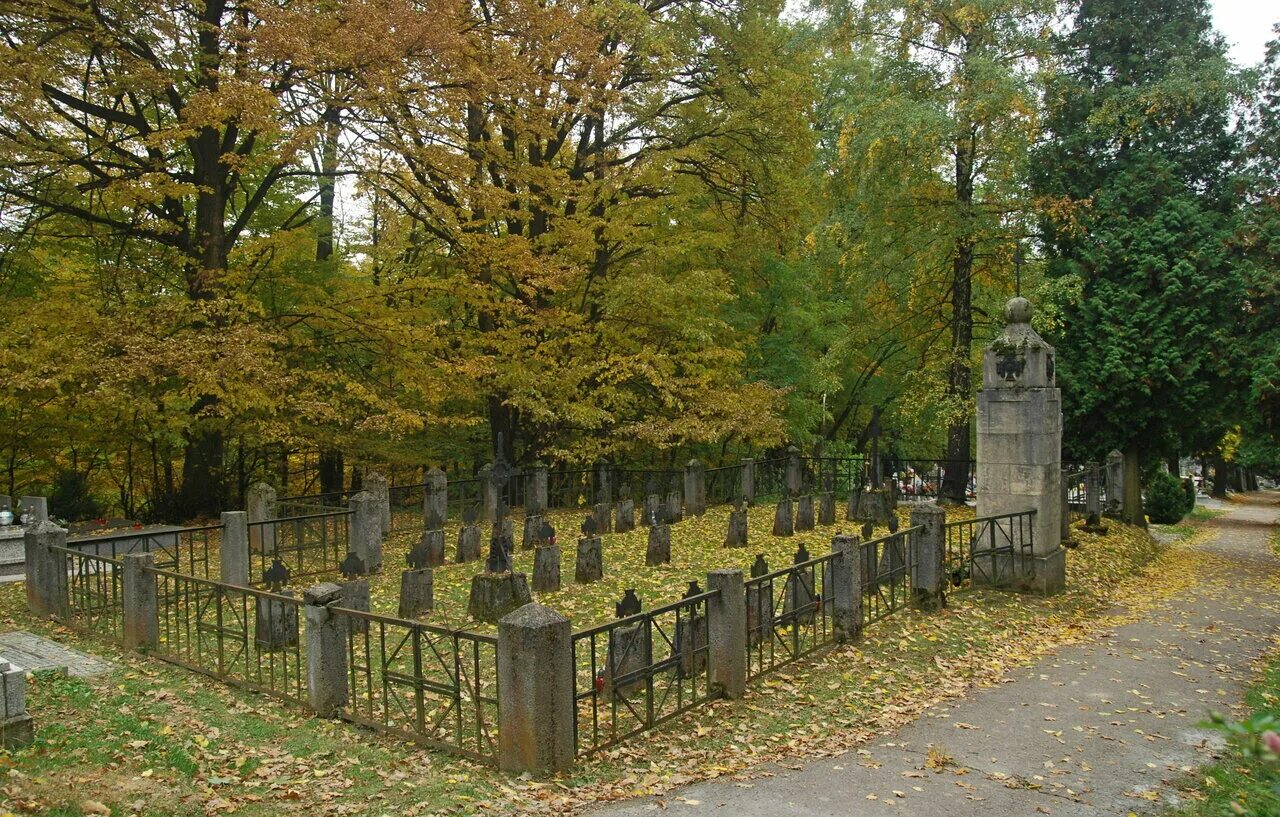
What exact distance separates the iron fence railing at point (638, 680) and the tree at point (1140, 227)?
15.1m

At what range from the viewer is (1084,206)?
2009 centimetres

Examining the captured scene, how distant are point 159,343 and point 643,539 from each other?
9.43 meters

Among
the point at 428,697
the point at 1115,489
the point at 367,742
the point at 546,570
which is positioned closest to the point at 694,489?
the point at 546,570

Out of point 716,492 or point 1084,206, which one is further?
point 716,492

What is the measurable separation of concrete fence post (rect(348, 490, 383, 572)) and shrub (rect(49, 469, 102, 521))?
28.6 ft

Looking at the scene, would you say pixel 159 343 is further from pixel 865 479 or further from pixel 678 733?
pixel 865 479

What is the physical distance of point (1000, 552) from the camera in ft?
42.6

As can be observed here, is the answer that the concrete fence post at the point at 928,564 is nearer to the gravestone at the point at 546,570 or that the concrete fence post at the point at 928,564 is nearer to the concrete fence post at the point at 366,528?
the gravestone at the point at 546,570

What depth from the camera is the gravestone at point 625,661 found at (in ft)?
23.8

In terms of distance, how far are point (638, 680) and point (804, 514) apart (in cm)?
1113

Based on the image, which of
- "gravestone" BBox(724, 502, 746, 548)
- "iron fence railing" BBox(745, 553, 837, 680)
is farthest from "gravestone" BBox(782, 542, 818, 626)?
"gravestone" BBox(724, 502, 746, 548)

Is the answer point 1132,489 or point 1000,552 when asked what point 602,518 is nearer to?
point 1000,552

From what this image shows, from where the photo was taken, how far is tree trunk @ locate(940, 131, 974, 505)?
20312 mm

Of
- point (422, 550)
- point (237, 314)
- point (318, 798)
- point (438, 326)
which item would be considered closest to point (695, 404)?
point (438, 326)
